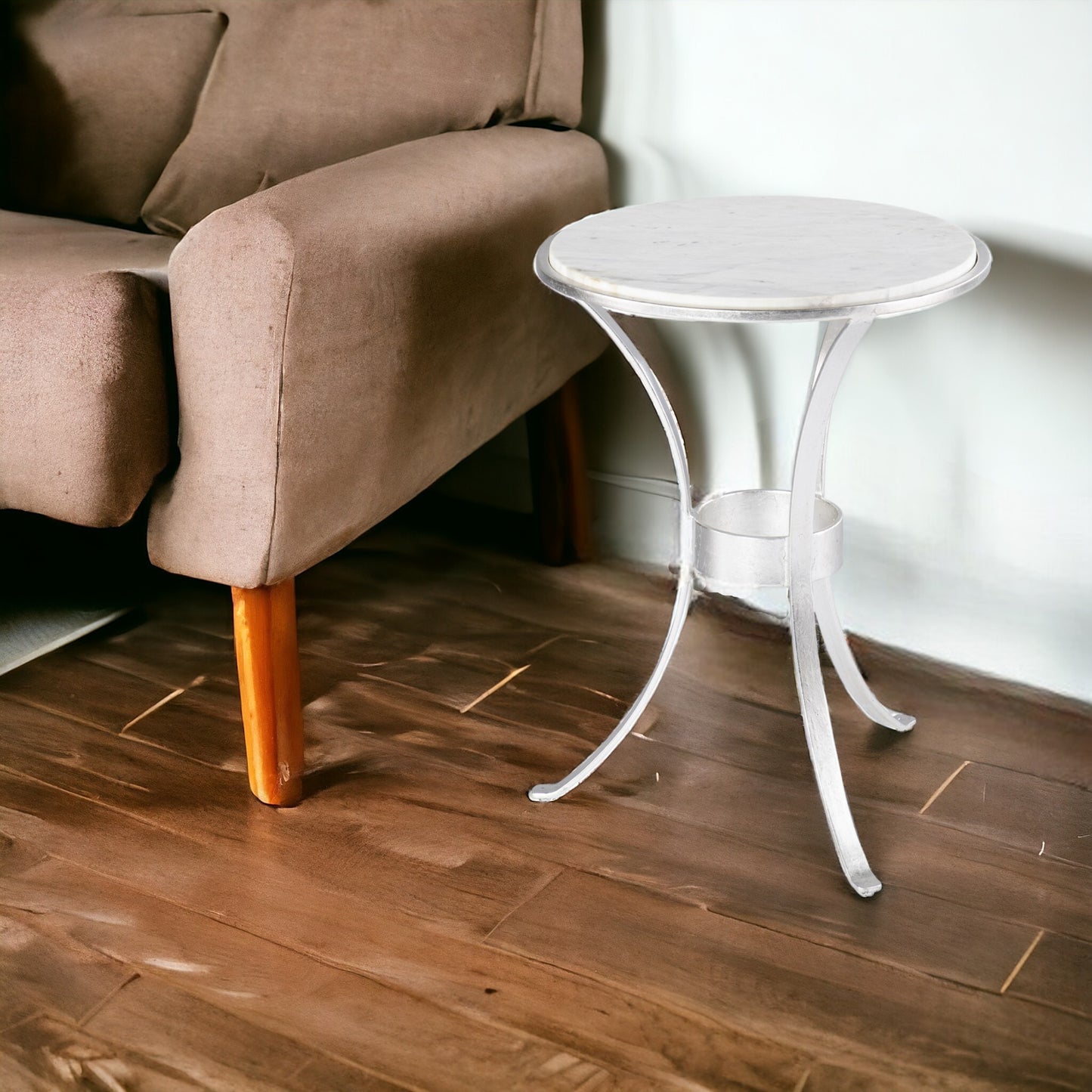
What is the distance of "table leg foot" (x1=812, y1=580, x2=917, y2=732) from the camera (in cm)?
123

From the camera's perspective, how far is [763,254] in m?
1.02

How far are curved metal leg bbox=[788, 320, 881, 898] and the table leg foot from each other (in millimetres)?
102

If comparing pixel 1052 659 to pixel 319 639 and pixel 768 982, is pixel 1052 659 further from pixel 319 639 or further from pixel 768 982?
pixel 319 639

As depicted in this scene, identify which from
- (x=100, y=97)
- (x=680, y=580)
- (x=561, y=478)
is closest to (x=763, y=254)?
(x=680, y=580)

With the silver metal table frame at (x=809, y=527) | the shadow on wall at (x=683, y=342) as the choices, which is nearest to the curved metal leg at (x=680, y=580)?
the silver metal table frame at (x=809, y=527)

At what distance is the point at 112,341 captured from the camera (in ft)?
3.44

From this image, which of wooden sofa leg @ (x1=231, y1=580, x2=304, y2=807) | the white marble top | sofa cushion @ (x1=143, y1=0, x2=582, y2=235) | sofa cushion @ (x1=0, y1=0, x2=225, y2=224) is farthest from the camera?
sofa cushion @ (x1=0, y1=0, x2=225, y2=224)

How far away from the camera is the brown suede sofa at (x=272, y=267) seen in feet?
3.41

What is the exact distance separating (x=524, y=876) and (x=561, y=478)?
669mm

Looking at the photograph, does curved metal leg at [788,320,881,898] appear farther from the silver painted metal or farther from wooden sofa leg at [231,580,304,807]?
wooden sofa leg at [231,580,304,807]

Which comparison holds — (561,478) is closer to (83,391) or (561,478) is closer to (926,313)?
(926,313)

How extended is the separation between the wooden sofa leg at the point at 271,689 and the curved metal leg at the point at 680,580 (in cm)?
24

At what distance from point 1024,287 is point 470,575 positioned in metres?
0.78

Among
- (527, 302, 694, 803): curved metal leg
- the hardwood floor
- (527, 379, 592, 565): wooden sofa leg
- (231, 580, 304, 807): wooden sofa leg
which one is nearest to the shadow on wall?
(527, 379, 592, 565): wooden sofa leg
